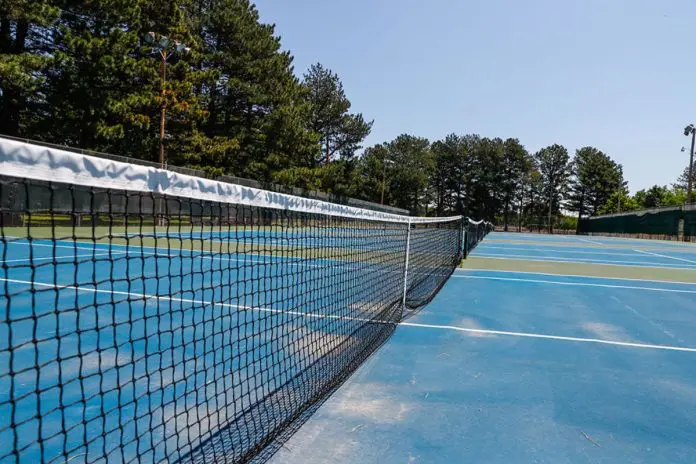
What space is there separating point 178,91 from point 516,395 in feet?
80.8

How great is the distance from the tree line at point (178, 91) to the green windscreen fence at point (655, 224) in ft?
85.0

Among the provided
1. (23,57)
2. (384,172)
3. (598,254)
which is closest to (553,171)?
(384,172)

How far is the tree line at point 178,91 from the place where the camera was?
2088 centimetres

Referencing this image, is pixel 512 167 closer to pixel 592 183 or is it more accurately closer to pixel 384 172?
pixel 592 183

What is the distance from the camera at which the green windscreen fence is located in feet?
114

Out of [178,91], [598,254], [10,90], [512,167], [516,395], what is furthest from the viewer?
[512,167]

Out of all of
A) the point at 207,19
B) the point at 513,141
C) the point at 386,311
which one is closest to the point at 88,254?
the point at 386,311

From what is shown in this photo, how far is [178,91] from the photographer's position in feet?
78.2

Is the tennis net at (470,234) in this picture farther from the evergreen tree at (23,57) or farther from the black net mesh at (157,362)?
the evergreen tree at (23,57)

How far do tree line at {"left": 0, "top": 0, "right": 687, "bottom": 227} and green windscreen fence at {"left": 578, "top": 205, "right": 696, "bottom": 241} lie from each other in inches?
1020

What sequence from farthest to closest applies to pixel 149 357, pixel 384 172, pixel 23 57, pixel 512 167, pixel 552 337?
1. pixel 512 167
2. pixel 384 172
3. pixel 23 57
4. pixel 552 337
5. pixel 149 357

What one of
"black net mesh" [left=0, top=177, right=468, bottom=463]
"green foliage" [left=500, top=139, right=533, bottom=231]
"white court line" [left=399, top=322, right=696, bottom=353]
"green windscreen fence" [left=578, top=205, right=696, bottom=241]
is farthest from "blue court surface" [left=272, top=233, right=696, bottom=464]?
"green foliage" [left=500, top=139, right=533, bottom=231]

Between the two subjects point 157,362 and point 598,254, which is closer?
point 157,362

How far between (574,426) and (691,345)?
9.03 ft
